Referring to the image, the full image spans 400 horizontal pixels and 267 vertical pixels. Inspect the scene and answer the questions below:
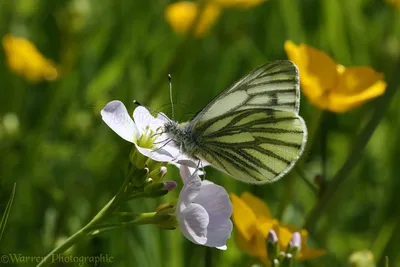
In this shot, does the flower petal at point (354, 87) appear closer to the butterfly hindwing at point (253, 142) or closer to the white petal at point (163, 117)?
the butterfly hindwing at point (253, 142)

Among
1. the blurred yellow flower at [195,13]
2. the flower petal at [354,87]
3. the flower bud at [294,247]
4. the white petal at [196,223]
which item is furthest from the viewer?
the blurred yellow flower at [195,13]

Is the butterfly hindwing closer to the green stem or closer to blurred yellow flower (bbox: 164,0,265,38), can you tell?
the green stem

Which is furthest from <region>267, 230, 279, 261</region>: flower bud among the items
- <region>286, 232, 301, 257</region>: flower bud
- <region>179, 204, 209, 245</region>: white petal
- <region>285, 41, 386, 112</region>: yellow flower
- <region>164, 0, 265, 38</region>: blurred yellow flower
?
<region>164, 0, 265, 38</region>: blurred yellow flower

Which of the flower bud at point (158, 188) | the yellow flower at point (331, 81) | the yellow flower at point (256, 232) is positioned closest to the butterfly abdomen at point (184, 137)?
the yellow flower at point (256, 232)

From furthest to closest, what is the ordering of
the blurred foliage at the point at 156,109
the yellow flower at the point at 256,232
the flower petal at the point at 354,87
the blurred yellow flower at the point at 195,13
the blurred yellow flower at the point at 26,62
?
the blurred yellow flower at the point at 195,13, the blurred yellow flower at the point at 26,62, the blurred foliage at the point at 156,109, the flower petal at the point at 354,87, the yellow flower at the point at 256,232

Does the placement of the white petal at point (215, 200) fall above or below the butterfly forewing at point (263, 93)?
below

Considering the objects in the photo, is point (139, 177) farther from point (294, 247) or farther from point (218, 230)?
point (294, 247)

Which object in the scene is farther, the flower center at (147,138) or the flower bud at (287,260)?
the flower center at (147,138)
